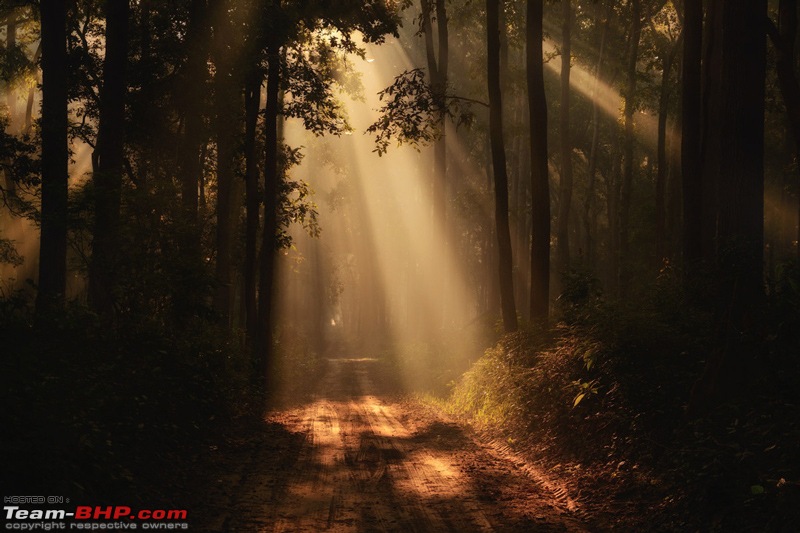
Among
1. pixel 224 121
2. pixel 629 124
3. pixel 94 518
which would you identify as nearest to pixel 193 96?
pixel 224 121

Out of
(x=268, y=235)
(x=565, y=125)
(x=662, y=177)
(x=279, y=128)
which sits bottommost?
(x=268, y=235)

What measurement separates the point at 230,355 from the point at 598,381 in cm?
893

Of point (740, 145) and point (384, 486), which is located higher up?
point (740, 145)

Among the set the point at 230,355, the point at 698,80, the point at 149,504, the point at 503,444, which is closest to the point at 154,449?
the point at 149,504

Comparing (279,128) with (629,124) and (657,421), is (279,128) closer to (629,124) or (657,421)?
(629,124)

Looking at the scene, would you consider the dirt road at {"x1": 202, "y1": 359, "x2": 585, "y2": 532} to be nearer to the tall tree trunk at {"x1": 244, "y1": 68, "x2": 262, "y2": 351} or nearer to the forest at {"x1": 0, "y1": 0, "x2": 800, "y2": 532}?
the forest at {"x1": 0, "y1": 0, "x2": 800, "y2": 532}

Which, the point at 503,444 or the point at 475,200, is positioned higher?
the point at 475,200

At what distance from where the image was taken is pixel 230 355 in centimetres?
1738

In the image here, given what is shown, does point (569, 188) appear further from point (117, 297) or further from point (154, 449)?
point (154, 449)

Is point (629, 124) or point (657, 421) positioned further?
point (629, 124)

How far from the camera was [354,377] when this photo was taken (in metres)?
35.7

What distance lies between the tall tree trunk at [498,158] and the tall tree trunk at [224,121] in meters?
7.63

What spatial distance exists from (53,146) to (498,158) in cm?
1059

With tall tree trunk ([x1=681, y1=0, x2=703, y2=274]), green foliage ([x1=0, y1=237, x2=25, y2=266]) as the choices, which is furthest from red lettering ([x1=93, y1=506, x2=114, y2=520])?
green foliage ([x1=0, y1=237, x2=25, y2=266])
